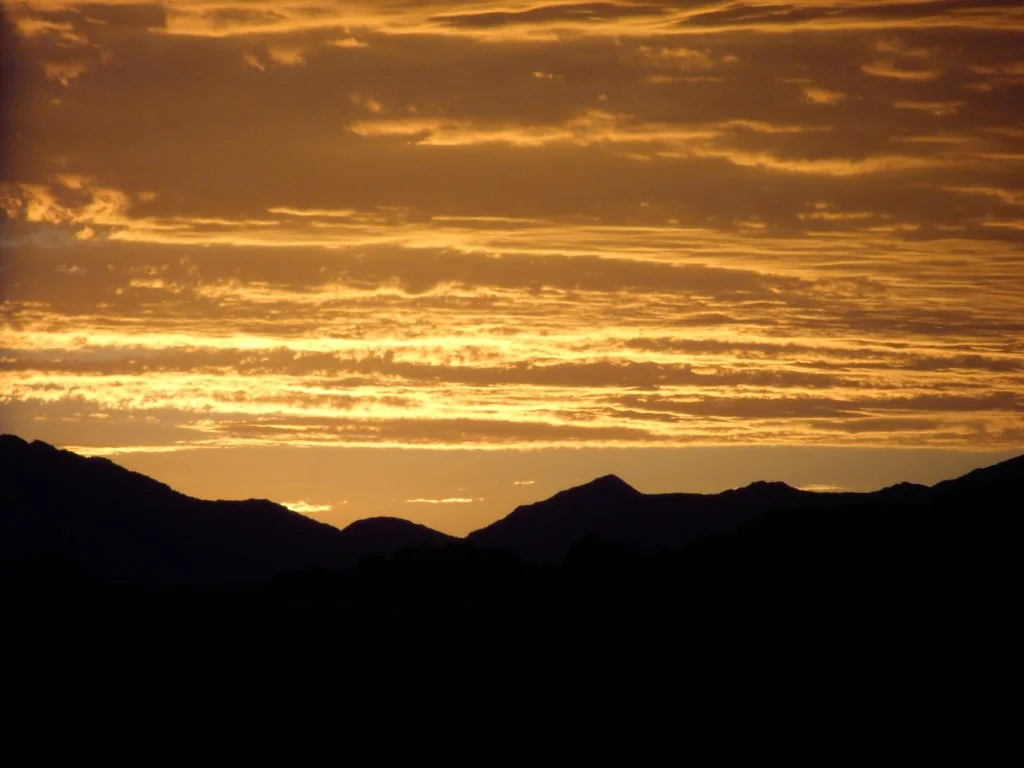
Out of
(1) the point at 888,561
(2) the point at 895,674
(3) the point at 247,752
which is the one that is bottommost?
(3) the point at 247,752

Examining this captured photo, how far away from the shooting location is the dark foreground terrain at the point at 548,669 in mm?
157375

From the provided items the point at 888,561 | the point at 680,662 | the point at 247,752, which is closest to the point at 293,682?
the point at 247,752

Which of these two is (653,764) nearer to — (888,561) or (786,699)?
(786,699)

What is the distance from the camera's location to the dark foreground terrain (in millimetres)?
157375

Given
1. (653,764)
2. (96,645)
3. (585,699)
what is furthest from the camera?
(96,645)

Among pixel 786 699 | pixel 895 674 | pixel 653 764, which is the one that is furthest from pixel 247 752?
pixel 895 674

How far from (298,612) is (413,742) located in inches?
1414

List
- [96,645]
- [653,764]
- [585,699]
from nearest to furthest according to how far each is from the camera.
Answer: [653,764]
[585,699]
[96,645]

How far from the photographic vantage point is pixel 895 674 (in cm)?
15938

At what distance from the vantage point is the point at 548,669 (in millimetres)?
176250

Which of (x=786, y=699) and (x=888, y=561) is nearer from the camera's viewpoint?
(x=786, y=699)

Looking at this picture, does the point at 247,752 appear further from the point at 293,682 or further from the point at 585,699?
the point at 585,699

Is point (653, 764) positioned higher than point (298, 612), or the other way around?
point (298, 612)

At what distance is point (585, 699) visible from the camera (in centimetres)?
16862
